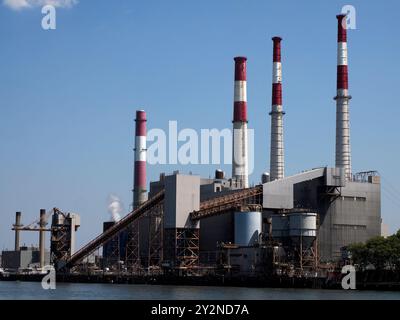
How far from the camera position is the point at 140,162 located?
112 meters

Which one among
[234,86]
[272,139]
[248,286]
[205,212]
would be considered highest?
[234,86]

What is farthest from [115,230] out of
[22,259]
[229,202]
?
[22,259]

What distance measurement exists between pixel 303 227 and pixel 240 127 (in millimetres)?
17965

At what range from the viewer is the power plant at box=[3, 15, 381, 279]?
87562 mm

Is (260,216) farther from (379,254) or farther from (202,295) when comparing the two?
(202,295)

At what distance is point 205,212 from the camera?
305ft

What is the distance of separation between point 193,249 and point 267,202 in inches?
394

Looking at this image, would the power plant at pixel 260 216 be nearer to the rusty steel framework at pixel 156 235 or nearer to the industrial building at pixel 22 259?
the rusty steel framework at pixel 156 235

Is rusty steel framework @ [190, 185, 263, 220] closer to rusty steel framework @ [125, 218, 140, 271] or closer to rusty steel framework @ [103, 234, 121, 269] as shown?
rusty steel framework @ [125, 218, 140, 271]

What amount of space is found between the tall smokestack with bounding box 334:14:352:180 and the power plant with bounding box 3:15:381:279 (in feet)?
0.37

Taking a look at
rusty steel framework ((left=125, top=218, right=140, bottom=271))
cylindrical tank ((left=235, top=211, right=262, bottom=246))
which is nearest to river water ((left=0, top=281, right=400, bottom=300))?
cylindrical tank ((left=235, top=211, right=262, bottom=246))

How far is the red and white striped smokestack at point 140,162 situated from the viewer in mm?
111625
